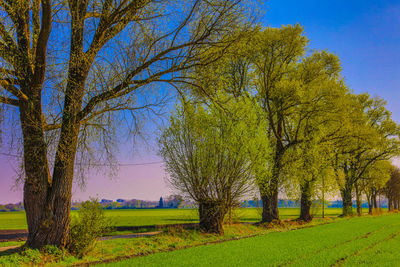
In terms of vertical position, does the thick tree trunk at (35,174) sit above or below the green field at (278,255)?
above

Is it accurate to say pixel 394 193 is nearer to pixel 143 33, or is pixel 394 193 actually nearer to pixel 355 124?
pixel 355 124

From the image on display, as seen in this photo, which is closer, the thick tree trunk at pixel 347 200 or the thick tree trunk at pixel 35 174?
the thick tree trunk at pixel 35 174

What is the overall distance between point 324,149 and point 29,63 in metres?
25.1

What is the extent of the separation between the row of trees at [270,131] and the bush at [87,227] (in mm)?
5560

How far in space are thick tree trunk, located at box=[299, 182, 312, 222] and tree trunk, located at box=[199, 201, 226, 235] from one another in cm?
1215

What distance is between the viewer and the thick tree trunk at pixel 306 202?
89.0 ft

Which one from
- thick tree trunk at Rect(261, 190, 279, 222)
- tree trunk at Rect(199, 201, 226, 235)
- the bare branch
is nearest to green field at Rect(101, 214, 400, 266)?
tree trunk at Rect(199, 201, 226, 235)

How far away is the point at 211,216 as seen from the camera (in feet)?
56.8

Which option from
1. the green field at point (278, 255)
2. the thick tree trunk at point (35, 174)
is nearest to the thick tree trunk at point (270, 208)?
the green field at point (278, 255)

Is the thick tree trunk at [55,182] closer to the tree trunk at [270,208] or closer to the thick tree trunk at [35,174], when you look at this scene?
the thick tree trunk at [35,174]

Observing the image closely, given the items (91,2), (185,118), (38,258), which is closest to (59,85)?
(91,2)

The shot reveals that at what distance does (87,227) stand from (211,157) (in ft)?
24.0

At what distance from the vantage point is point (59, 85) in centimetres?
1069

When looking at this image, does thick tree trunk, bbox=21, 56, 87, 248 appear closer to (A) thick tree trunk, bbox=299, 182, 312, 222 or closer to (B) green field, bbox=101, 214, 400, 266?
(B) green field, bbox=101, 214, 400, 266
